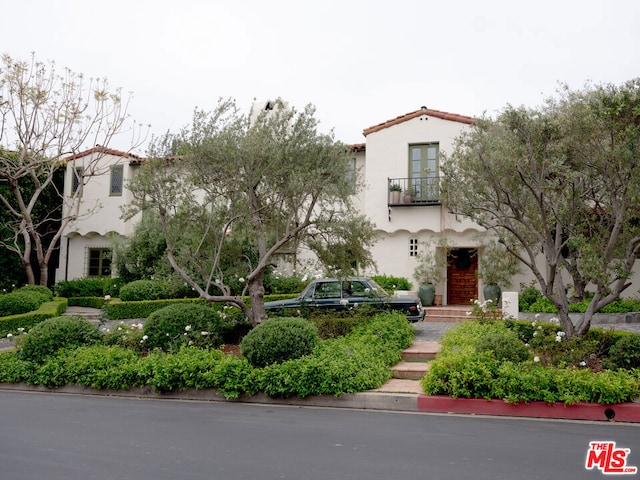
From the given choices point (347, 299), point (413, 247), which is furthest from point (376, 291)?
point (413, 247)

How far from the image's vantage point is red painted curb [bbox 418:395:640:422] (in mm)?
7152

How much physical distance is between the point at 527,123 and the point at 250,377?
20.3 feet

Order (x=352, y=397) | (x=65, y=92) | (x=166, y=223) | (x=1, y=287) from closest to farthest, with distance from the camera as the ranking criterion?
(x=352, y=397) < (x=166, y=223) < (x=65, y=92) < (x=1, y=287)

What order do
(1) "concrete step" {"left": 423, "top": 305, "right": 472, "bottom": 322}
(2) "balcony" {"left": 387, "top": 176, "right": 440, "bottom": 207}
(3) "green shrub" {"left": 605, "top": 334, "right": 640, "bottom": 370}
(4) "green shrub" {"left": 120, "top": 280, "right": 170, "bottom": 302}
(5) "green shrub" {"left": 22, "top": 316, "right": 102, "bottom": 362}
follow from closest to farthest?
(3) "green shrub" {"left": 605, "top": 334, "right": 640, "bottom": 370}, (5) "green shrub" {"left": 22, "top": 316, "right": 102, "bottom": 362}, (1) "concrete step" {"left": 423, "top": 305, "right": 472, "bottom": 322}, (4) "green shrub" {"left": 120, "top": 280, "right": 170, "bottom": 302}, (2) "balcony" {"left": 387, "top": 176, "right": 440, "bottom": 207}

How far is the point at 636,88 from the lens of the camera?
829 centimetres

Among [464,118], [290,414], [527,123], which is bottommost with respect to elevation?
[290,414]

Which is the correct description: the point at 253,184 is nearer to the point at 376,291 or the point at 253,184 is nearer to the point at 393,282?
the point at 376,291

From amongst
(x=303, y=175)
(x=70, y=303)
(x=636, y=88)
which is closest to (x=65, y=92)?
(x=70, y=303)

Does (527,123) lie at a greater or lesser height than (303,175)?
greater

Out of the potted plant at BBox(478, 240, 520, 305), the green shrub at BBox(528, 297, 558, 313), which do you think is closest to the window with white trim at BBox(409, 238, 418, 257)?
the potted plant at BBox(478, 240, 520, 305)

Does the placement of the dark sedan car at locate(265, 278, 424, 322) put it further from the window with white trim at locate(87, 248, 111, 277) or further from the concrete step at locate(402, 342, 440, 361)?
the window with white trim at locate(87, 248, 111, 277)

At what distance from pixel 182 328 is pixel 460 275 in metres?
12.0

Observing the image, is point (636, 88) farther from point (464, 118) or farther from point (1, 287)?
point (1, 287)

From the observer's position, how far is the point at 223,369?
8.77 metres
